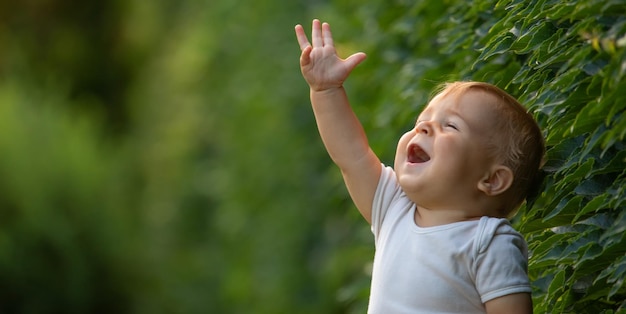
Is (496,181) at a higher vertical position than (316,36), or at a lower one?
lower

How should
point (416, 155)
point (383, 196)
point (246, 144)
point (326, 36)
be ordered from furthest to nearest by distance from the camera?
point (246, 144)
point (326, 36)
point (383, 196)
point (416, 155)

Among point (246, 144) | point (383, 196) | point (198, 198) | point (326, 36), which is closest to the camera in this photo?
point (383, 196)

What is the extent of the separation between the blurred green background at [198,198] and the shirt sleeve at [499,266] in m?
3.02

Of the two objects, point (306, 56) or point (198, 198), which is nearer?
point (306, 56)

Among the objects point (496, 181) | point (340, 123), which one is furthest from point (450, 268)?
point (340, 123)

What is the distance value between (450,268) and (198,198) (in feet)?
48.1

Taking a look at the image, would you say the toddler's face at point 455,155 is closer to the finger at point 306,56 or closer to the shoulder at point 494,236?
the shoulder at point 494,236

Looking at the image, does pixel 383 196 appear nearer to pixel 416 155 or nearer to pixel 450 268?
pixel 416 155

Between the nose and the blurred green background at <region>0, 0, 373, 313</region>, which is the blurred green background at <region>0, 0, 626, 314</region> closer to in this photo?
the blurred green background at <region>0, 0, 373, 313</region>

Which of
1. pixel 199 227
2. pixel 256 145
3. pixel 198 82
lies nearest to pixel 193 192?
pixel 199 227

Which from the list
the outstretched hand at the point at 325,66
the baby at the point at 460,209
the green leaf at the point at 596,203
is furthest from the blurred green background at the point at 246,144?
the outstretched hand at the point at 325,66

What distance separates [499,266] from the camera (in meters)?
2.44

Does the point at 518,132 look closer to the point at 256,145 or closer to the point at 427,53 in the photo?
the point at 427,53

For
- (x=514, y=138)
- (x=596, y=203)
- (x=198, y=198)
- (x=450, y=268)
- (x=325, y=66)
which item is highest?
(x=325, y=66)
